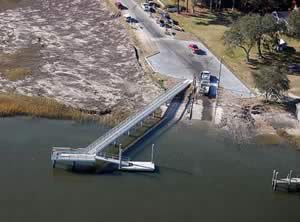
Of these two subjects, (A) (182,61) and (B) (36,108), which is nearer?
(B) (36,108)

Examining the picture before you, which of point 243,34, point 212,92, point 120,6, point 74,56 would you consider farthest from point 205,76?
point 120,6

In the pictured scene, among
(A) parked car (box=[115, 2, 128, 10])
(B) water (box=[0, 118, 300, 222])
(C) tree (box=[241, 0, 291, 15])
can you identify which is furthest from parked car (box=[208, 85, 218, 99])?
(C) tree (box=[241, 0, 291, 15])

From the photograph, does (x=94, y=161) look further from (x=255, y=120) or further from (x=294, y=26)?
(x=294, y=26)

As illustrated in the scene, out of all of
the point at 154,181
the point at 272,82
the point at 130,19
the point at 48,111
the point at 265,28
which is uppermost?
the point at 265,28

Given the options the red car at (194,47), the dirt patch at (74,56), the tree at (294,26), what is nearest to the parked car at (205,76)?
the dirt patch at (74,56)

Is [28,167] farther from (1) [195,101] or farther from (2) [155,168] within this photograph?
(1) [195,101]

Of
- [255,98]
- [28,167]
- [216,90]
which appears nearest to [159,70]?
[216,90]

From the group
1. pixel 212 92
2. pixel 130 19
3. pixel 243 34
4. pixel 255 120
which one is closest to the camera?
pixel 255 120

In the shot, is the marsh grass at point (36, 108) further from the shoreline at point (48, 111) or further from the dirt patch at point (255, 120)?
the dirt patch at point (255, 120)
